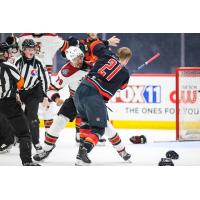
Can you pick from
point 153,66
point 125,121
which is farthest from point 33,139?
point 153,66

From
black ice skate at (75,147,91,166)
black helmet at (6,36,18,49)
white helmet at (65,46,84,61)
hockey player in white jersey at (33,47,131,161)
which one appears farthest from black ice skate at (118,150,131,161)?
black helmet at (6,36,18,49)

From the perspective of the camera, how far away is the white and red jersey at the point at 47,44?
3.91 meters

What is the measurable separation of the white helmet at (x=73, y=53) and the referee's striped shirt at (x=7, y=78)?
0.53m

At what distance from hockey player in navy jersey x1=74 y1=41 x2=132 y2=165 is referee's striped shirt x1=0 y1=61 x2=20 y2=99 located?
364mm

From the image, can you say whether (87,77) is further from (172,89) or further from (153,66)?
(153,66)

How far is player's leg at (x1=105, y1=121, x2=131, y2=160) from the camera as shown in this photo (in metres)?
3.54

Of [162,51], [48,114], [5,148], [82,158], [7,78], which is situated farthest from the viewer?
[162,51]

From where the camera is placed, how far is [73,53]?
12.0 feet

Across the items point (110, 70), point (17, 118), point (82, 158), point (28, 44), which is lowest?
point (82, 158)

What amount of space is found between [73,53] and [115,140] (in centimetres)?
57

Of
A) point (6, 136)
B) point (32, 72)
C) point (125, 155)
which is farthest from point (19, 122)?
point (6, 136)

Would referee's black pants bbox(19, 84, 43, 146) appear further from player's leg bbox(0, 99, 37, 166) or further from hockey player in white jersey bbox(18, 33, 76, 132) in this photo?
player's leg bbox(0, 99, 37, 166)

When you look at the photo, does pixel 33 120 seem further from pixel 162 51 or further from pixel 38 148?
pixel 162 51
